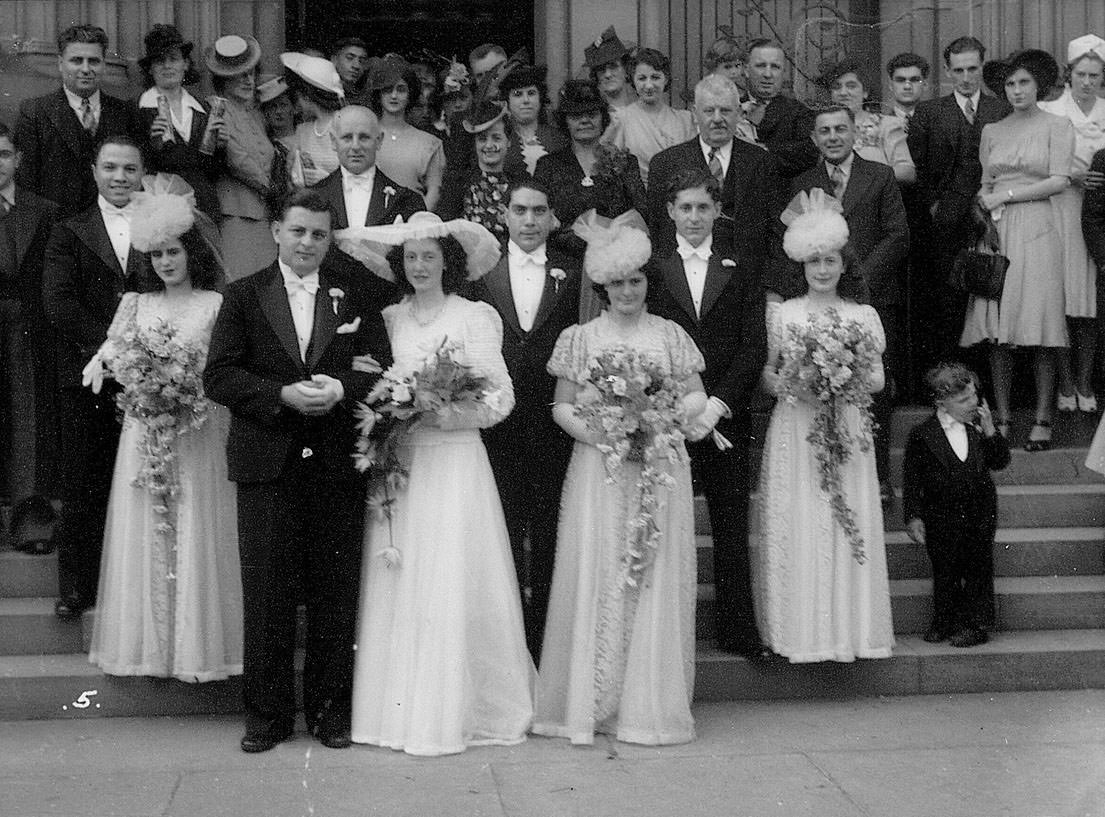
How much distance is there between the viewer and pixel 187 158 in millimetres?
8414

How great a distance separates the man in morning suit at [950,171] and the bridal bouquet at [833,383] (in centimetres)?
225

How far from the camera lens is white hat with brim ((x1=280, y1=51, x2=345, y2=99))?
29.3 feet

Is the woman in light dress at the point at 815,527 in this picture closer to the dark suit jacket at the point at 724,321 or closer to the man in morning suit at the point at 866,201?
the dark suit jacket at the point at 724,321

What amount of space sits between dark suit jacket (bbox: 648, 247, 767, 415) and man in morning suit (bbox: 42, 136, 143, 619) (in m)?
2.38

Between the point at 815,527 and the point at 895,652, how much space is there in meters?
0.75

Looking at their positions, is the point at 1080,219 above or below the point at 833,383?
above

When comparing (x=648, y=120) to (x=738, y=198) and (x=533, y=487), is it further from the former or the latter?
(x=533, y=487)

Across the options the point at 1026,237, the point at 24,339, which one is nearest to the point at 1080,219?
the point at 1026,237

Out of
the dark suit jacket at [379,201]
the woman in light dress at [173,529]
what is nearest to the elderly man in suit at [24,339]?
the woman in light dress at [173,529]

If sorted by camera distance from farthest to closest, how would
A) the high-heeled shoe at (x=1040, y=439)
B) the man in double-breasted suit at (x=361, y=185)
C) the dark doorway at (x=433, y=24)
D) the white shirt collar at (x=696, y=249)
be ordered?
the dark doorway at (x=433, y=24) → the high-heeled shoe at (x=1040, y=439) → the man in double-breasted suit at (x=361, y=185) → the white shirt collar at (x=696, y=249)

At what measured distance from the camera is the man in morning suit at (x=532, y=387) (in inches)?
273

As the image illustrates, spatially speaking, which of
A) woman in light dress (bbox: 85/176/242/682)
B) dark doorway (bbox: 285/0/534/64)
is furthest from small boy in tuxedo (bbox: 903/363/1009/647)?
dark doorway (bbox: 285/0/534/64)

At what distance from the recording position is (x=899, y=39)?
35.9ft

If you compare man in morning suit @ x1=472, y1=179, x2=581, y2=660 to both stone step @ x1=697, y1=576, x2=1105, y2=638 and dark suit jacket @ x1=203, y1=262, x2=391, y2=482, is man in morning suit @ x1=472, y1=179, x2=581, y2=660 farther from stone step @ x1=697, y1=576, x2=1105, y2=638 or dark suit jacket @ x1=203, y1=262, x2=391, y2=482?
stone step @ x1=697, y1=576, x2=1105, y2=638
